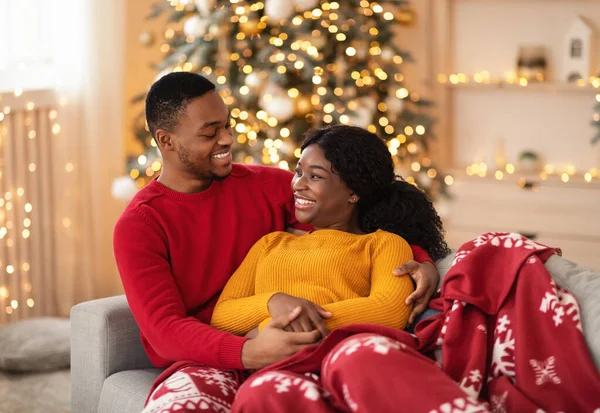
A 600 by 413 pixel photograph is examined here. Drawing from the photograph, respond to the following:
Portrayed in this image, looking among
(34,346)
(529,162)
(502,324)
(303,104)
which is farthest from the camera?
(529,162)

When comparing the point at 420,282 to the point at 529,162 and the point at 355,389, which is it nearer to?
the point at 355,389

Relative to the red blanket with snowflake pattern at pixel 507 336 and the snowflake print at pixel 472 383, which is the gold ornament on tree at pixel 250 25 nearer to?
the red blanket with snowflake pattern at pixel 507 336

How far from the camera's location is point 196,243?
230 centimetres

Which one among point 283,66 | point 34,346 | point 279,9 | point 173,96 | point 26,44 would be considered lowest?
point 34,346

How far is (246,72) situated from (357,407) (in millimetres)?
2593

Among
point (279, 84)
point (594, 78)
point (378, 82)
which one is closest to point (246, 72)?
point (279, 84)

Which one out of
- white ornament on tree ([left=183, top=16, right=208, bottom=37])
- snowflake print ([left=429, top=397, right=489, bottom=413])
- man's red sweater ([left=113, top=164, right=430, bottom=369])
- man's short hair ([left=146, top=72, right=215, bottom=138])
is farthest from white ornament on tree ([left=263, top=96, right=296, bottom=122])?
snowflake print ([left=429, top=397, right=489, bottom=413])

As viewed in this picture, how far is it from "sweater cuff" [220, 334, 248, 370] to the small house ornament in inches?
130

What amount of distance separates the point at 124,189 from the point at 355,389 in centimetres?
253

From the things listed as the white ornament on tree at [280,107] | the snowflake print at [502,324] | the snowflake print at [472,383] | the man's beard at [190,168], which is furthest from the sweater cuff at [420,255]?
the white ornament on tree at [280,107]

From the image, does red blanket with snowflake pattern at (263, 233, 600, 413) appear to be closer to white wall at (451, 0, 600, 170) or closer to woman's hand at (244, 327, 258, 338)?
woman's hand at (244, 327, 258, 338)

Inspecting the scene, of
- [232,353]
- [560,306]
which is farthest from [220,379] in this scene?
[560,306]

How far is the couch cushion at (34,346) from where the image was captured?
3.45 metres

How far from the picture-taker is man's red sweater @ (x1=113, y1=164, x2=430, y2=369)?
2.10 m
